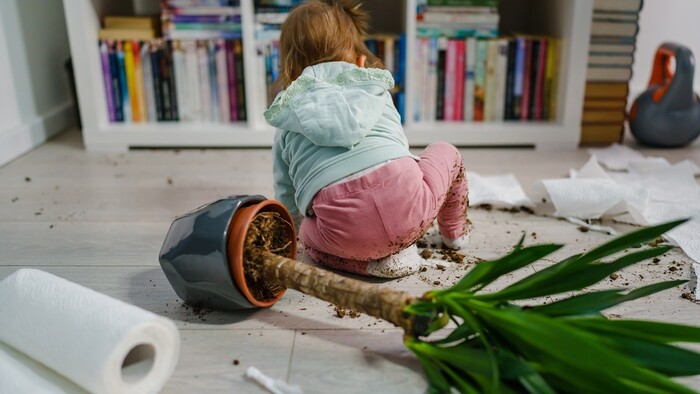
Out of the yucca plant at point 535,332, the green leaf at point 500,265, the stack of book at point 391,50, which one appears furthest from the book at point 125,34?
the green leaf at point 500,265

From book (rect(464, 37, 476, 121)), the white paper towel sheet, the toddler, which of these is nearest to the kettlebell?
the white paper towel sheet

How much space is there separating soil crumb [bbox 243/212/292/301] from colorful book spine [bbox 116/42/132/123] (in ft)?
3.82

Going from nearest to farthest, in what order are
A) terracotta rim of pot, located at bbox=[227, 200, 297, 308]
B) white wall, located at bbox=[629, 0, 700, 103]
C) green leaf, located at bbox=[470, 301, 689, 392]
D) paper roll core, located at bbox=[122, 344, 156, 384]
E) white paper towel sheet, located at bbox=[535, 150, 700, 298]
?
green leaf, located at bbox=[470, 301, 689, 392], paper roll core, located at bbox=[122, 344, 156, 384], terracotta rim of pot, located at bbox=[227, 200, 297, 308], white paper towel sheet, located at bbox=[535, 150, 700, 298], white wall, located at bbox=[629, 0, 700, 103]

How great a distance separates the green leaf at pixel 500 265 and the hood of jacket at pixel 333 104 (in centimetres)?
30

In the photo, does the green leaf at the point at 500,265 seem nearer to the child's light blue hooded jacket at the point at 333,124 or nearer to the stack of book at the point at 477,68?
the child's light blue hooded jacket at the point at 333,124

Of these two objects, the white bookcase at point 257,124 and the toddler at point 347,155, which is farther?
the white bookcase at point 257,124

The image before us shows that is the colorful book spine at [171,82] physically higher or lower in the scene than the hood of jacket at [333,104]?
lower

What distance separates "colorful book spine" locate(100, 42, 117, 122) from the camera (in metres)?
1.95

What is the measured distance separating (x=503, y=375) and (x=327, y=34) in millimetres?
617

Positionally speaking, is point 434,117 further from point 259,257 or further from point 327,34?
point 259,257

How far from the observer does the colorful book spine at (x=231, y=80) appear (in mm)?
1991

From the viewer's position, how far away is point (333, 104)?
3.38 feet

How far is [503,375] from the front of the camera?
75cm

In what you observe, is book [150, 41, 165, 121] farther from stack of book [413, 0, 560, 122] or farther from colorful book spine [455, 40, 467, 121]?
colorful book spine [455, 40, 467, 121]
